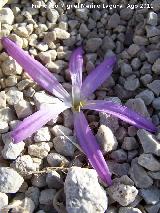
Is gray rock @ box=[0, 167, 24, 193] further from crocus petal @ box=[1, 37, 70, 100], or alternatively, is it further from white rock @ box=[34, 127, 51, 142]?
crocus petal @ box=[1, 37, 70, 100]

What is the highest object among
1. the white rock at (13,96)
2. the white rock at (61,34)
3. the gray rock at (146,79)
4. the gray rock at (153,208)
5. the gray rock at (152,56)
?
the white rock at (61,34)

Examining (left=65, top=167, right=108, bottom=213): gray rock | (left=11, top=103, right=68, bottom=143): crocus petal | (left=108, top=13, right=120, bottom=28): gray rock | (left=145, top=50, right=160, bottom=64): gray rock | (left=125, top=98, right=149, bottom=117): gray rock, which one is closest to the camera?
(left=65, top=167, right=108, bottom=213): gray rock

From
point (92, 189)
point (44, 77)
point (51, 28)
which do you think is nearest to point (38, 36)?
point (51, 28)

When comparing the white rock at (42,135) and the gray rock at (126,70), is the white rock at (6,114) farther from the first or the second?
the gray rock at (126,70)

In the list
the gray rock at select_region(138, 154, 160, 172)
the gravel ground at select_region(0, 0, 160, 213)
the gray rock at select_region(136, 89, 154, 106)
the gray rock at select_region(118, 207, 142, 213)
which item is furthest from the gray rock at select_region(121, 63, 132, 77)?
the gray rock at select_region(118, 207, 142, 213)

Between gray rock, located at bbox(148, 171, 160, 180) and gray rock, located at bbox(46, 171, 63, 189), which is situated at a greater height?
gray rock, located at bbox(148, 171, 160, 180)

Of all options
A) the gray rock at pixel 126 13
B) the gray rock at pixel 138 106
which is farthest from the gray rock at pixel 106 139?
the gray rock at pixel 126 13
